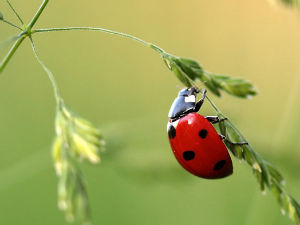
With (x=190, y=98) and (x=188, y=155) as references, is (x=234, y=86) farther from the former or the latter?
(x=190, y=98)

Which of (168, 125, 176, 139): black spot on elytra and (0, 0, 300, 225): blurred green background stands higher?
(0, 0, 300, 225): blurred green background

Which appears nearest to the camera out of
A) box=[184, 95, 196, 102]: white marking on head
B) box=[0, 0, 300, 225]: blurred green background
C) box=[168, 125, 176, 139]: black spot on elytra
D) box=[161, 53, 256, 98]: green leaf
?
box=[161, 53, 256, 98]: green leaf

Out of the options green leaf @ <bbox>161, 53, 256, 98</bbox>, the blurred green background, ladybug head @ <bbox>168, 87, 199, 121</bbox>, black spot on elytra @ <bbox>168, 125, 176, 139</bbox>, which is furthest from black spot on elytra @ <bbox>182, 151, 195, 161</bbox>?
the blurred green background

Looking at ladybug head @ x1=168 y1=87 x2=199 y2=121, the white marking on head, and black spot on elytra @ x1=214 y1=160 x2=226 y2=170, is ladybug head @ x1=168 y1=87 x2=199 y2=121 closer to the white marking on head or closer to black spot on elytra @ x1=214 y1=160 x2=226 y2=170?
the white marking on head

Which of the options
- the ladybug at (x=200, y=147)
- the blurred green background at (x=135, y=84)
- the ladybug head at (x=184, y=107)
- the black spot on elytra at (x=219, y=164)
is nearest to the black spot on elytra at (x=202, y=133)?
the ladybug at (x=200, y=147)

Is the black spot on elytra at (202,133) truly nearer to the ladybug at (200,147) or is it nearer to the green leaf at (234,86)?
the ladybug at (200,147)

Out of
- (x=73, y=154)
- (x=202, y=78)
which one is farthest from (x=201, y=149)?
(x=73, y=154)

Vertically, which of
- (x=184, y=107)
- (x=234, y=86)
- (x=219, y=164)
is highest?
(x=184, y=107)

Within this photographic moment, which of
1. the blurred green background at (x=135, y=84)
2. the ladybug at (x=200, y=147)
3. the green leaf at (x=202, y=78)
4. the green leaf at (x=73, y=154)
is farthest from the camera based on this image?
the blurred green background at (x=135, y=84)
